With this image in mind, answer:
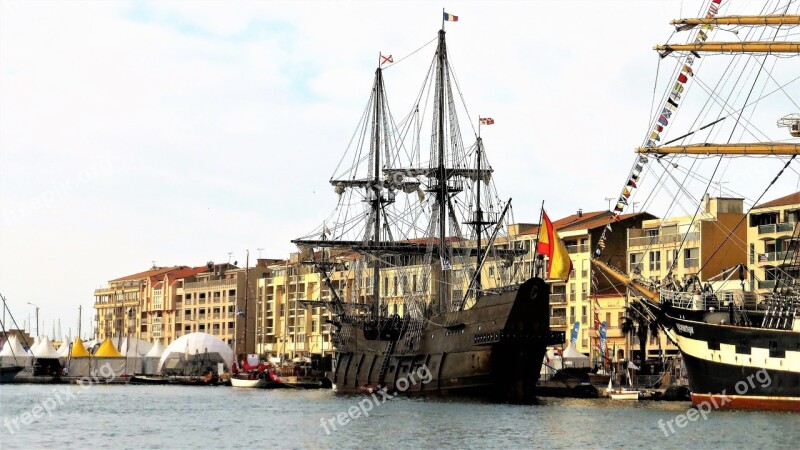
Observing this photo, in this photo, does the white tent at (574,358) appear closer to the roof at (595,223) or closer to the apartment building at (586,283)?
the apartment building at (586,283)

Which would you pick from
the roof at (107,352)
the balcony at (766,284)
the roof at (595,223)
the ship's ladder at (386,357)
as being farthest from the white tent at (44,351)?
the balcony at (766,284)

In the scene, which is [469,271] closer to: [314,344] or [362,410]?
[362,410]

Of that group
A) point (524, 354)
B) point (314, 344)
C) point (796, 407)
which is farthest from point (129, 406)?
point (314, 344)

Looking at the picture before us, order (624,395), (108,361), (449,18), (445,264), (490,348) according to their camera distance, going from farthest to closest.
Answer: (108,361), (449,18), (445,264), (624,395), (490,348)

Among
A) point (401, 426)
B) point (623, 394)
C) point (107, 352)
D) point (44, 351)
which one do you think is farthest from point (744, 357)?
point (44, 351)

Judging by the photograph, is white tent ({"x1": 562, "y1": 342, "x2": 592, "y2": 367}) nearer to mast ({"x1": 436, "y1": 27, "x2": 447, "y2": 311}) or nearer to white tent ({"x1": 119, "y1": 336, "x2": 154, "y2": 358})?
mast ({"x1": 436, "y1": 27, "x2": 447, "y2": 311})

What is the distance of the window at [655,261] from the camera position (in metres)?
126

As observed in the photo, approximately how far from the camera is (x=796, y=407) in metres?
74.9

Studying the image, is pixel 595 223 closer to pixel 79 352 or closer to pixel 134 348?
pixel 134 348

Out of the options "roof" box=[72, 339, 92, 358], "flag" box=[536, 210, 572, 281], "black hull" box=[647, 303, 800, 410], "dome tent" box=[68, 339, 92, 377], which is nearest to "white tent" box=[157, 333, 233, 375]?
"dome tent" box=[68, 339, 92, 377]

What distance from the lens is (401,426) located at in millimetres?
71062

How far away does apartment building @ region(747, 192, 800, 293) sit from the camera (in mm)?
111812

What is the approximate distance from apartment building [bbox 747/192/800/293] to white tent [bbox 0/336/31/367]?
90175 millimetres

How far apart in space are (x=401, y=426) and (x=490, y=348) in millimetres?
18187
